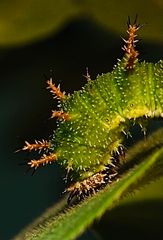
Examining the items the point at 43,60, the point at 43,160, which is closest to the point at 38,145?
the point at 43,160

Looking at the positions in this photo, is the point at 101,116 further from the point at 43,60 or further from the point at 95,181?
the point at 43,60

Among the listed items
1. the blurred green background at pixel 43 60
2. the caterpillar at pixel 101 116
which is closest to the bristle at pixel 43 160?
the caterpillar at pixel 101 116

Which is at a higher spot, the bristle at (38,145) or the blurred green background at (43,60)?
the blurred green background at (43,60)

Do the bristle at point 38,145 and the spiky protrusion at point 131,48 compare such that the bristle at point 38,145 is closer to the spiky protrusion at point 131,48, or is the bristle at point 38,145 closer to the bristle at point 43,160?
the bristle at point 43,160

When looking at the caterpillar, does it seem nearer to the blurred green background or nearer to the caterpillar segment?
the caterpillar segment

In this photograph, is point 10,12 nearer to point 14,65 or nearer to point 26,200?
point 14,65

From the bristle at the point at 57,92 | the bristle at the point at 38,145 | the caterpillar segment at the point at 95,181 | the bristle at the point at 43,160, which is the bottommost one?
the caterpillar segment at the point at 95,181

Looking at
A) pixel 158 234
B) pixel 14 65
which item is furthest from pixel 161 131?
pixel 14 65
